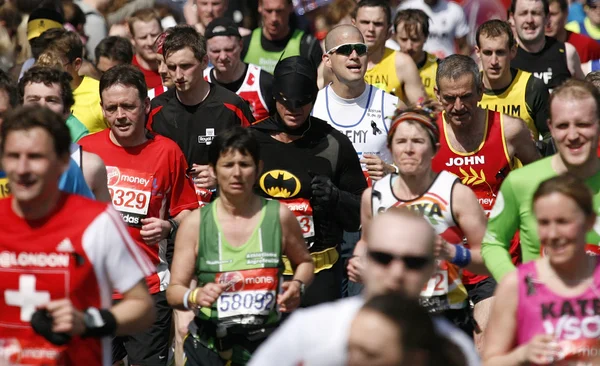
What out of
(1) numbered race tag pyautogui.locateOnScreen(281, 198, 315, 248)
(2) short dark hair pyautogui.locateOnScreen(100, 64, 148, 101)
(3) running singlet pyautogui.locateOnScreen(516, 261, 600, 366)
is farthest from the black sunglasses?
(2) short dark hair pyautogui.locateOnScreen(100, 64, 148, 101)

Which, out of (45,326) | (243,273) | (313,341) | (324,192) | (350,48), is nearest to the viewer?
(313,341)

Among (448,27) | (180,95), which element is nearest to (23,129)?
(180,95)

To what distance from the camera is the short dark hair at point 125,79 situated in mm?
8711

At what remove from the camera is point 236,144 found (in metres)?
7.12

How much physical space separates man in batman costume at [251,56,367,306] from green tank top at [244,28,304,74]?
3871mm

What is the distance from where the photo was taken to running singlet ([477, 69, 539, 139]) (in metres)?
10.4

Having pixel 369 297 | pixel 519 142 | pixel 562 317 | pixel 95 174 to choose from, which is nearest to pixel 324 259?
pixel 519 142

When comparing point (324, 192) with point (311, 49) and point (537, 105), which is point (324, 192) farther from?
point (311, 49)

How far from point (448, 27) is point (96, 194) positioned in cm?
770

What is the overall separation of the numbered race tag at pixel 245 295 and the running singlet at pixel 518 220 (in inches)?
44.6

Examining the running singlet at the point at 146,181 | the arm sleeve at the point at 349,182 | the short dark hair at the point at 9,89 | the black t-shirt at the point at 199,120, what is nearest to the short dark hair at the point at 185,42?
the black t-shirt at the point at 199,120

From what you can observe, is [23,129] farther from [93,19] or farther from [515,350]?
[93,19]

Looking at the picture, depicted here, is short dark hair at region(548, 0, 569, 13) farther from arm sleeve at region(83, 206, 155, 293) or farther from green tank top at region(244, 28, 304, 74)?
arm sleeve at region(83, 206, 155, 293)

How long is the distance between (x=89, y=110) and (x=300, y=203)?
2.63 meters
